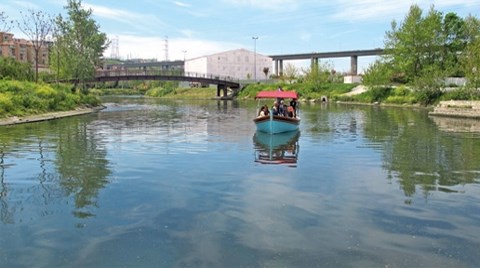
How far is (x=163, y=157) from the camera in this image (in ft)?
65.3

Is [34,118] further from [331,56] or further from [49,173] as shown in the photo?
[331,56]

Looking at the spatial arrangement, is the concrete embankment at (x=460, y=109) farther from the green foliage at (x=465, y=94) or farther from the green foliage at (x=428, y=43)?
the green foliage at (x=428, y=43)

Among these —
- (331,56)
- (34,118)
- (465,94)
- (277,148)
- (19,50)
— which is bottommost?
(277,148)

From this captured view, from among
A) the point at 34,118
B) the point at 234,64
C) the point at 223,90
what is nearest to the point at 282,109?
the point at 34,118

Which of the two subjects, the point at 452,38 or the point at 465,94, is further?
the point at 452,38

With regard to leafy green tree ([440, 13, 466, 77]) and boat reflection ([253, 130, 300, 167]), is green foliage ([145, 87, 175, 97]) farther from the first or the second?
boat reflection ([253, 130, 300, 167])

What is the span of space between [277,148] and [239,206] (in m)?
11.6

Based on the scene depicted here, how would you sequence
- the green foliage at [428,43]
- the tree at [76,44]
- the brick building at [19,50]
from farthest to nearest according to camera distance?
the brick building at [19,50]
the green foliage at [428,43]
the tree at [76,44]

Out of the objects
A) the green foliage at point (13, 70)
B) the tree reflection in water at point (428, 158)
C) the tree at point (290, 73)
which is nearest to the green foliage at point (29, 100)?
the green foliage at point (13, 70)

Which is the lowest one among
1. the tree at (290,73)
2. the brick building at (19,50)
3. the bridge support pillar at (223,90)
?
the bridge support pillar at (223,90)

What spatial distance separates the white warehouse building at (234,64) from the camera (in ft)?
443

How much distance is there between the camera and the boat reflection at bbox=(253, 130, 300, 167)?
63.7ft

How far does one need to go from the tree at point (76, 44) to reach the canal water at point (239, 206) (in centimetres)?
4460

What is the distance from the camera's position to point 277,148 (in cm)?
2314
